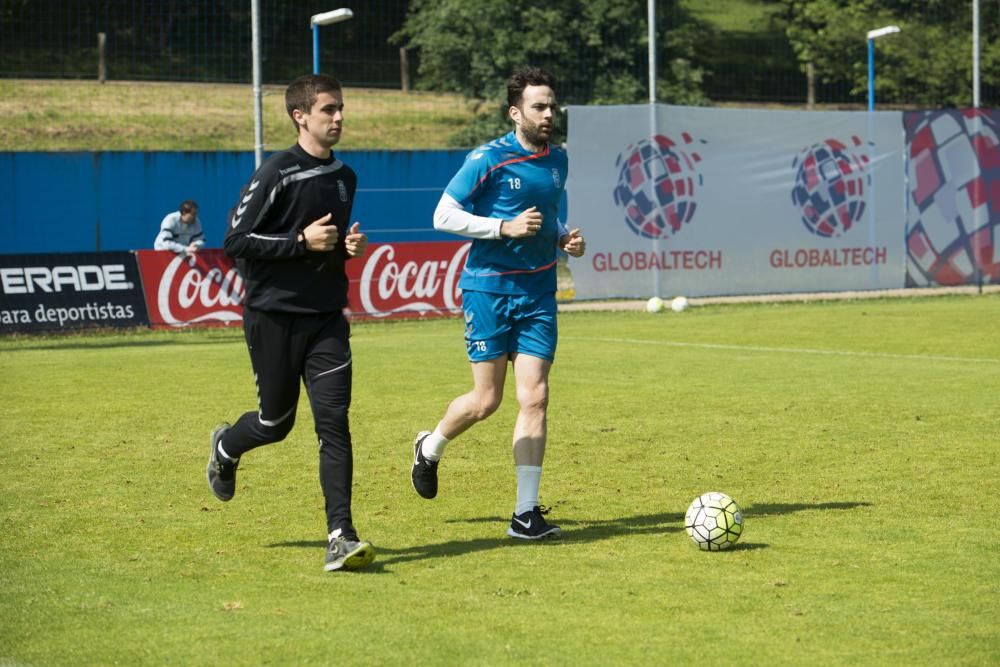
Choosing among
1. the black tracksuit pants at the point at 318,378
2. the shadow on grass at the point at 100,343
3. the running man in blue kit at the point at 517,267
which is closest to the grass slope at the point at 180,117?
the shadow on grass at the point at 100,343

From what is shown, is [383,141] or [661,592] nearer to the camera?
[661,592]

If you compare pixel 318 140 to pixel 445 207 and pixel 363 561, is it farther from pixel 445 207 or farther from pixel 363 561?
pixel 363 561

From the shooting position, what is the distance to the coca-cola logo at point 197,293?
20.9 metres

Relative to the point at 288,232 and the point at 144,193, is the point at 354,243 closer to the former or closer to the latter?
the point at 288,232

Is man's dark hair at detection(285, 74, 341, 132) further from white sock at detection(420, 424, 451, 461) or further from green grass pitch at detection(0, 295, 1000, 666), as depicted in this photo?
green grass pitch at detection(0, 295, 1000, 666)

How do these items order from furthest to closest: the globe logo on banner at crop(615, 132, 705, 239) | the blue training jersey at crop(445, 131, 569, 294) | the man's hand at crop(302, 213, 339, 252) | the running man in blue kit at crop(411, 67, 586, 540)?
the globe logo on banner at crop(615, 132, 705, 239) < the blue training jersey at crop(445, 131, 569, 294) < the running man in blue kit at crop(411, 67, 586, 540) < the man's hand at crop(302, 213, 339, 252)

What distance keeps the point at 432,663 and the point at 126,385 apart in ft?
32.4

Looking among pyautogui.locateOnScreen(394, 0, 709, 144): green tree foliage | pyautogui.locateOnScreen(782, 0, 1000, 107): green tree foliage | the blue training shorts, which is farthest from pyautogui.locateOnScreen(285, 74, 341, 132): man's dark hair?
pyautogui.locateOnScreen(782, 0, 1000, 107): green tree foliage

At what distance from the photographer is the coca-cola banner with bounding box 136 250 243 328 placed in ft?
68.0

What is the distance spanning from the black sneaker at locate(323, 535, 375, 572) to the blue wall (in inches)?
831

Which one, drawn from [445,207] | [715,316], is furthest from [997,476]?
[715,316]

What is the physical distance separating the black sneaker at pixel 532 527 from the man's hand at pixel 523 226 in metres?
1.32

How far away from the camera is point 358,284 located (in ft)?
72.5

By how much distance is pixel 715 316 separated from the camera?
2238 cm
